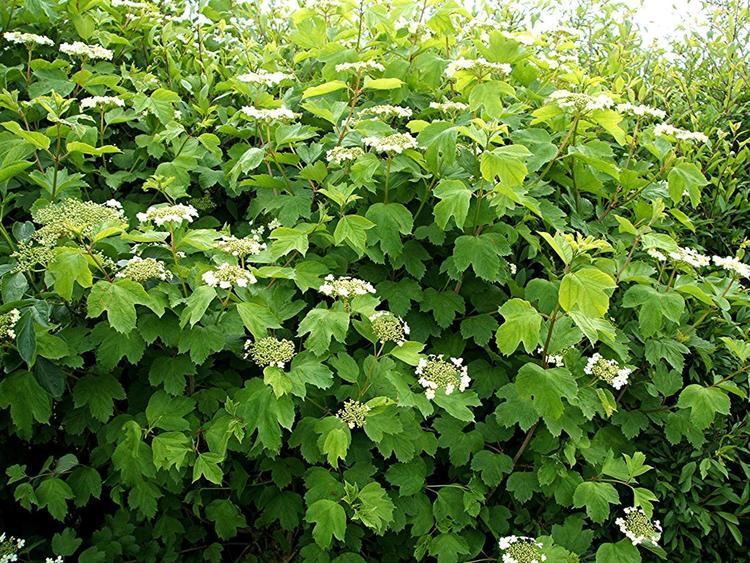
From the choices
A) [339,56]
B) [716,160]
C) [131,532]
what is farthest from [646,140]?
[131,532]

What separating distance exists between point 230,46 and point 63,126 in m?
1.07

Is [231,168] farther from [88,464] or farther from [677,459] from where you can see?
[677,459]

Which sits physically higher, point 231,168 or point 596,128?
point 596,128

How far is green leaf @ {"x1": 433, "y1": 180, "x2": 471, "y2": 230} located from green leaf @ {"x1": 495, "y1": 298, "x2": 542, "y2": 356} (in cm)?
28

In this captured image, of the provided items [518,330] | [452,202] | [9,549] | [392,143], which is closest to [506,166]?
[452,202]

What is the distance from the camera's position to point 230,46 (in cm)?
314

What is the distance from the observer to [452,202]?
2072mm

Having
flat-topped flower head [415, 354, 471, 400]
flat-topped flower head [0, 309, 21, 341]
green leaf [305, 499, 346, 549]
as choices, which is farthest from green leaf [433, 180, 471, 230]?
flat-topped flower head [0, 309, 21, 341]

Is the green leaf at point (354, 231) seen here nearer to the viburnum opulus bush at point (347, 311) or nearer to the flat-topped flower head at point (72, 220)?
the viburnum opulus bush at point (347, 311)

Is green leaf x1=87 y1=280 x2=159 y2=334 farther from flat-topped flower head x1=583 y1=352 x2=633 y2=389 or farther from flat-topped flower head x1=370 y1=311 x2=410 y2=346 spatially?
flat-topped flower head x1=583 y1=352 x2=633 y2=389

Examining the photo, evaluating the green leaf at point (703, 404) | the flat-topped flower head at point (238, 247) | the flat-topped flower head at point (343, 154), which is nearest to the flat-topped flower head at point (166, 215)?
the flat-topped flower head at point (238, 247)

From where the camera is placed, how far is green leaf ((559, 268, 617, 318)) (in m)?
1.89

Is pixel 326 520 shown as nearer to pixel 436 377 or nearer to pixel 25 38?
pixel 436 377

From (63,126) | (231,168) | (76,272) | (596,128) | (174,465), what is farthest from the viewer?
(596,128)
